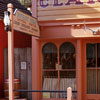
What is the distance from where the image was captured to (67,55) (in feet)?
27.2

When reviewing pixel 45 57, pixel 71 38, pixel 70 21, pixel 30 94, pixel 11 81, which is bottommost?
pixel 30 94

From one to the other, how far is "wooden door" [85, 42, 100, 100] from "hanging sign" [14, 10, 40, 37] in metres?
1.71

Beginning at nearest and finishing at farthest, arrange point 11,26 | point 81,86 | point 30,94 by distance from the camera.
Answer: point 11,26 < point 81,86 < point 30,94

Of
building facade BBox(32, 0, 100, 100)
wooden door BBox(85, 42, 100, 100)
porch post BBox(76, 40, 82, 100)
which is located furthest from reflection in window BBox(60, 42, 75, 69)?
wooden door BBox(85, 42, 100, 100)

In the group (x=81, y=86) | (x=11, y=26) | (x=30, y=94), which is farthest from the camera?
(x=30, y=94)

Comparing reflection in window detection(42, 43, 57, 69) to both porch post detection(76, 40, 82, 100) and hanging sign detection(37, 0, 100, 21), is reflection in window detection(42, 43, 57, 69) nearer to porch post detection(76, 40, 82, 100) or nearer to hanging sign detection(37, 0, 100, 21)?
porch post detection(76, 40, 82, 100)

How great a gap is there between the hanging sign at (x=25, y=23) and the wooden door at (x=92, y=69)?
5.62ft

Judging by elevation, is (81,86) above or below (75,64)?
below

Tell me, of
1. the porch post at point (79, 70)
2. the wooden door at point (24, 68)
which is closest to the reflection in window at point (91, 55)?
the porch post at point (79, 70)

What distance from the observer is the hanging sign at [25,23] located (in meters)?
6.38

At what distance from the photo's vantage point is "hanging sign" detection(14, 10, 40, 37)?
20.9ft

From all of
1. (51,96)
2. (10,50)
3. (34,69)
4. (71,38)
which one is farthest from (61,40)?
(10,50)

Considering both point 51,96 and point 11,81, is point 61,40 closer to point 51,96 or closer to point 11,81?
point 51,96

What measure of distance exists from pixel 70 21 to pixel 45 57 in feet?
4.41
